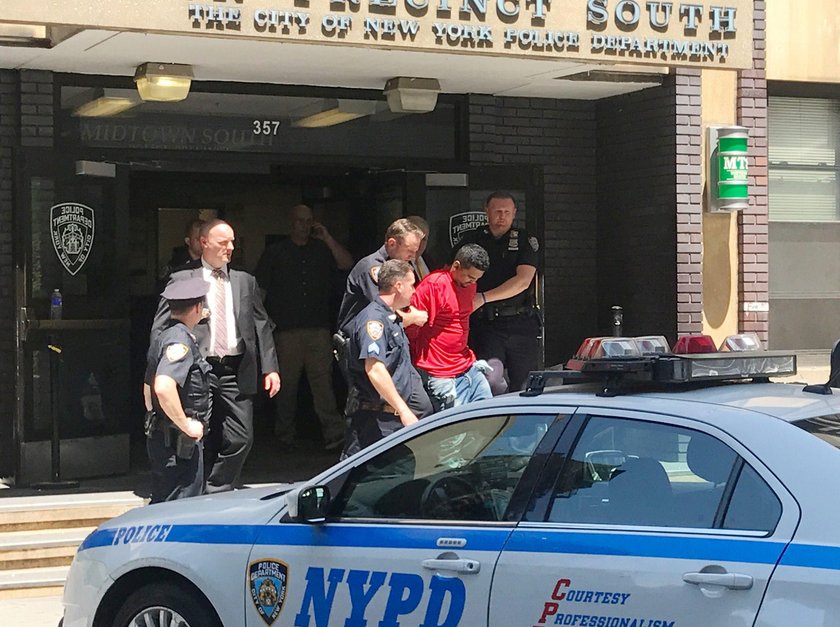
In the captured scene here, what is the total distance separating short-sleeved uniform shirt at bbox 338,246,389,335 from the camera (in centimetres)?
802

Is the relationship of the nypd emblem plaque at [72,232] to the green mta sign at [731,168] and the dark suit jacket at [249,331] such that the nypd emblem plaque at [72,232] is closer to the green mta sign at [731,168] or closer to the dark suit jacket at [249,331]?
the dark suit jacket at [249,331]

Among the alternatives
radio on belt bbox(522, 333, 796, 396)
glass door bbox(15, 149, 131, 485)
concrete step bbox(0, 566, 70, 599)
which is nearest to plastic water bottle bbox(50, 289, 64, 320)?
glass door bbox(15, 149, 131, 485)

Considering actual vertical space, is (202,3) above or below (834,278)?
above

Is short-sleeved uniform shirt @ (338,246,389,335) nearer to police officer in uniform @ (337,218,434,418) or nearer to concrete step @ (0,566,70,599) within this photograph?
police officer in uniform @ (337,218,434,418)

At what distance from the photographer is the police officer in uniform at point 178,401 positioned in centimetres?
673

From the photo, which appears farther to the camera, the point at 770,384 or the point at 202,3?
the point at 202,3

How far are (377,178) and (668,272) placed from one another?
7.75 ft

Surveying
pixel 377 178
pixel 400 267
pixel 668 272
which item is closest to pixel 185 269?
pixel 400 267

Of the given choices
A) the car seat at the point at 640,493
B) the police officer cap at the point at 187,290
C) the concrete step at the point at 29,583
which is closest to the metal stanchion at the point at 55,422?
the concrete step at the point at 29,583

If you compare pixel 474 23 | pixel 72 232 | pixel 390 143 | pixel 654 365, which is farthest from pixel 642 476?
pixel 390 143

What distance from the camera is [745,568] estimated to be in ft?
12.3

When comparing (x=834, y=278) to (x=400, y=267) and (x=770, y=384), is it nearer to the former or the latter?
(x=400, y=267)

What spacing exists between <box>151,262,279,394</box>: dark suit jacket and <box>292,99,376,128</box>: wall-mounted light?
7.02 ft

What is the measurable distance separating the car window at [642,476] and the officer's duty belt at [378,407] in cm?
288
